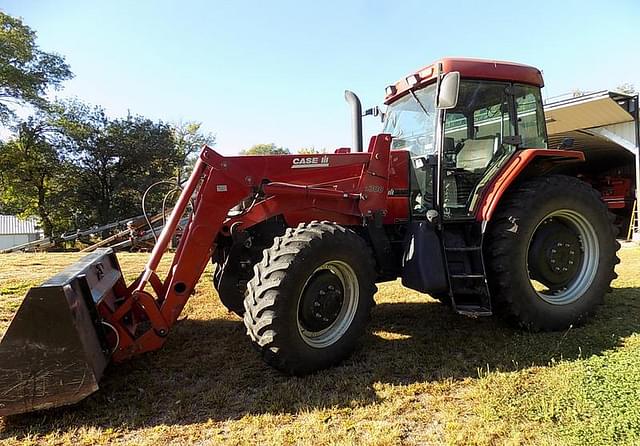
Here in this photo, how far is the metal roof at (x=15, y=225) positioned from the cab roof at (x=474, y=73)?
27355 mm

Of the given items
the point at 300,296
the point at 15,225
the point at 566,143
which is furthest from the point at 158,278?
the point at 15,225

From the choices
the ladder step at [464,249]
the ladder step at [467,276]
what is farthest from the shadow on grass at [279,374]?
the ladder step at [464,249]

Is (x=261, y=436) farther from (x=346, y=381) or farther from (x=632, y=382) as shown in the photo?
(x=632, y=382)

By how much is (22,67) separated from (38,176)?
542cm

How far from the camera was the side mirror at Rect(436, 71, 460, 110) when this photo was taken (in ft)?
11.7

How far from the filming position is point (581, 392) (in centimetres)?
281

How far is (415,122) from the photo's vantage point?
14.7ft

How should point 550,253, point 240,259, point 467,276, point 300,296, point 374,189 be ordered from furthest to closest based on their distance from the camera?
point 550,253 → point 374,189 → point 240,259 → point 467,276 → point 300,296

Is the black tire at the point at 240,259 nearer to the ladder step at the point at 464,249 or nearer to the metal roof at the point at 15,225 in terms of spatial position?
the ladder step at the point at 464,249

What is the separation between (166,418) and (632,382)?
2.88 meters

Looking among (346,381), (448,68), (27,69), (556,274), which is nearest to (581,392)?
(346,381)

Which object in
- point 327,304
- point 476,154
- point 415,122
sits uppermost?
point 415,122

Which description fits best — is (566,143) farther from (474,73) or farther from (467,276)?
(467,276)

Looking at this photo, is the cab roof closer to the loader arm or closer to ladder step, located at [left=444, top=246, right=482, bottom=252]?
the loader arm
